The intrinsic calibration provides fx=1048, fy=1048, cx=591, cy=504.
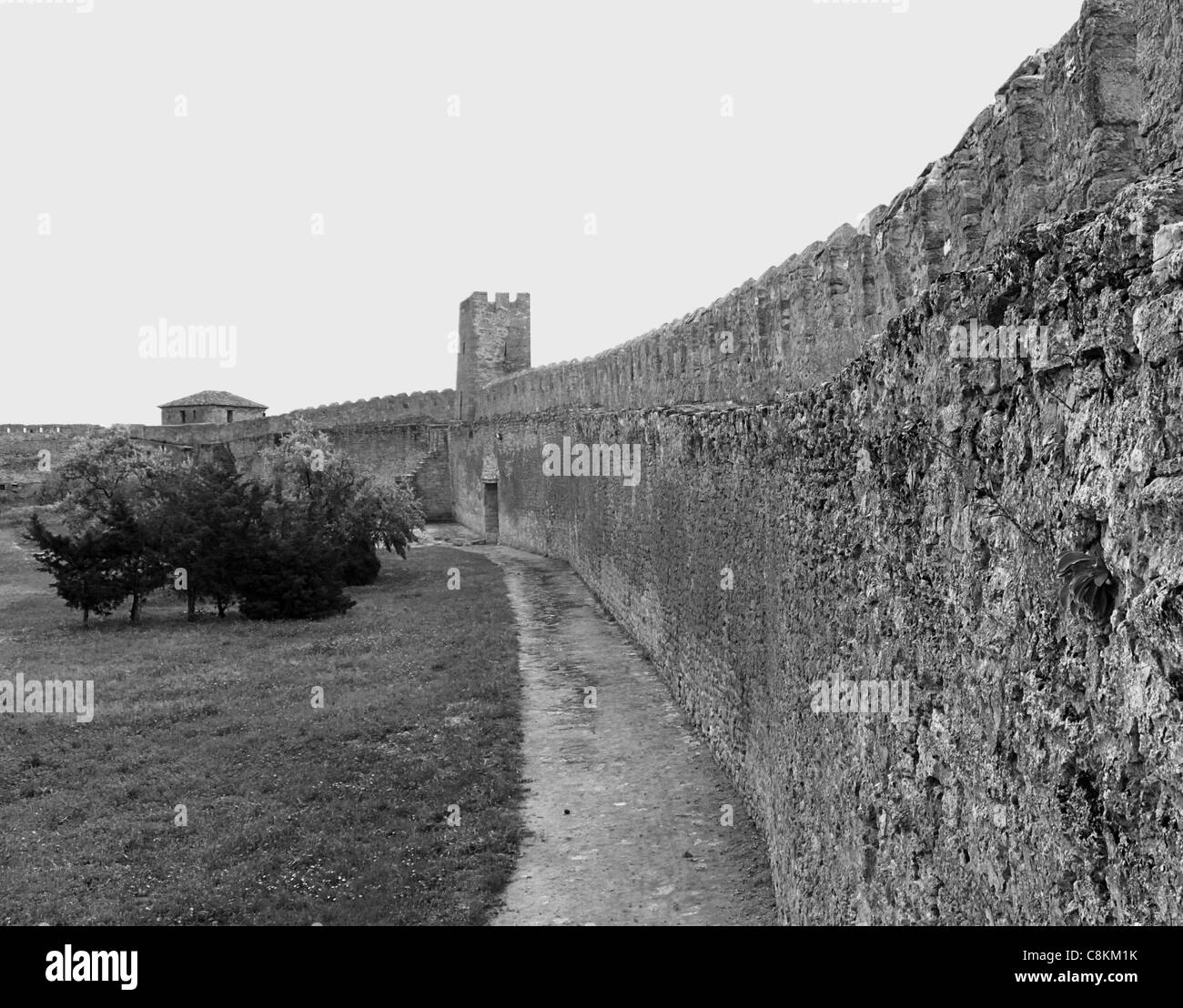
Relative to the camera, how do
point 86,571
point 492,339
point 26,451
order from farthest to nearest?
1. point 26,451
2. point 492,339
3. point 86,571

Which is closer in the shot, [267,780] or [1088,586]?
[1088,586]

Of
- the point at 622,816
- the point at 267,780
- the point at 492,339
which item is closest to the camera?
the point at 622,816

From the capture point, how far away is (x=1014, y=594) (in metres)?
2.77

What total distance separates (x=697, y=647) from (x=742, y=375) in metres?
→ 2.64

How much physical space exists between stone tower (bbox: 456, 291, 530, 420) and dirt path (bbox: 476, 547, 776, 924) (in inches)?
883

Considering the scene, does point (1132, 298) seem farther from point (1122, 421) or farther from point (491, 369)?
point (491, 369)

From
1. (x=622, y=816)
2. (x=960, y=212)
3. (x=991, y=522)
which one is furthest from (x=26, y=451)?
(x=991, y=522)

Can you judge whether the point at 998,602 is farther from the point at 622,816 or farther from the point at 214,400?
the point at 214,400

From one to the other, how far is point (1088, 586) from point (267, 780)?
7.96 meters

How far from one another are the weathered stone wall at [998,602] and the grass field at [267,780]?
271 centimetres

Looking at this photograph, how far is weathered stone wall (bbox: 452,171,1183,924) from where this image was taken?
7.06 ft

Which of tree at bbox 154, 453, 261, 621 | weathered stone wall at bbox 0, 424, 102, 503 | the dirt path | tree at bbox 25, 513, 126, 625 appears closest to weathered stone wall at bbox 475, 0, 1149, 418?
the dirt path

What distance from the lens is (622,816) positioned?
8031 millimetres
